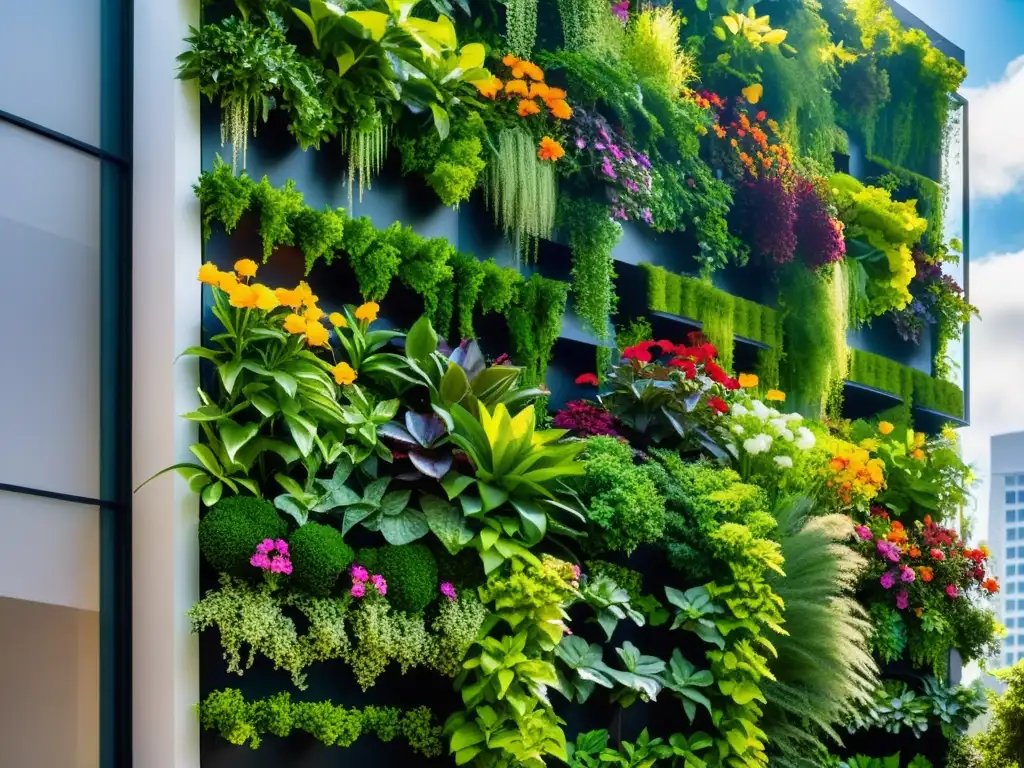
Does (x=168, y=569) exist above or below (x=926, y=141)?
below

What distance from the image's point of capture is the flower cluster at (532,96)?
17.2 feet

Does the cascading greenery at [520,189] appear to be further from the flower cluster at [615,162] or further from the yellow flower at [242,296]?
the yellow flower at [242,296]

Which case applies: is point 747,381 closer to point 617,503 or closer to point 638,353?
point 638,353

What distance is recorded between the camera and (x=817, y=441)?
6023 mm

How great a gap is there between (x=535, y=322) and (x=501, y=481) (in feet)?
3.92

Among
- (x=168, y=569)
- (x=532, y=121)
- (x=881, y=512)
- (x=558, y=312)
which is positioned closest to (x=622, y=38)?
(x=532, y=121)

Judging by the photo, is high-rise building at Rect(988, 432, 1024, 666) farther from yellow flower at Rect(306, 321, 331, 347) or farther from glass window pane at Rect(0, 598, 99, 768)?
glass window pane at Rect(0, 598, 99, 768)

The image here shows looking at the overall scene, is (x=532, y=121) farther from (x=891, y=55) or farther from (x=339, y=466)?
(x=891, y=55)

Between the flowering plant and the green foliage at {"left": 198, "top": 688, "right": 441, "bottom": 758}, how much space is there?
6.22 ft

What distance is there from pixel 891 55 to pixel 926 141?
2.43 ft

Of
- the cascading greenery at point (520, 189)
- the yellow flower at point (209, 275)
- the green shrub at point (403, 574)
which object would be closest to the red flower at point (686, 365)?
the cascading greenery at point (520, 189)

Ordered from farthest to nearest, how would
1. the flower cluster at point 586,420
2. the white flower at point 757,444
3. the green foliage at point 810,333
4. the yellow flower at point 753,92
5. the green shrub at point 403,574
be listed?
the green foliage at point 810,333 → the yellow flower at point 753,92 → the white flower at point 757,444 → the flower cluster at point 586,420 → the green shrub at point 403,574

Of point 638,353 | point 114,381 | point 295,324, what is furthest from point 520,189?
point 114,381

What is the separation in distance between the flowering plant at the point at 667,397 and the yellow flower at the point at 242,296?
6.90 feet
